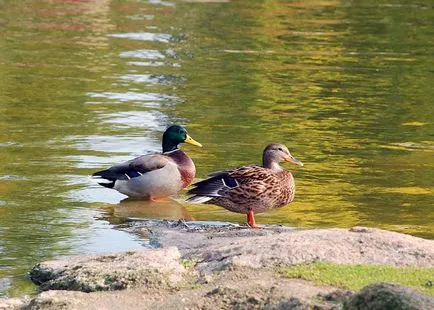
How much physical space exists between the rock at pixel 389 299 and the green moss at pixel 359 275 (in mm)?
980

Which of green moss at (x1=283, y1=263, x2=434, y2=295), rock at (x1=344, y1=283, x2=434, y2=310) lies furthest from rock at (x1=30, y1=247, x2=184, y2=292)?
rock at (x1=344, y1=283, x2=434, y2=310)

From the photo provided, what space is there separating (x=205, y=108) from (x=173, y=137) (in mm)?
5042

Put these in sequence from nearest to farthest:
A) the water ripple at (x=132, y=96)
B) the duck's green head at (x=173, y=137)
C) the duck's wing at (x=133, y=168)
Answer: the duck's wing at (x=133, y=168) → the duck's green head at (x=173, y=137) → the water ripple at (x=132, y=96)

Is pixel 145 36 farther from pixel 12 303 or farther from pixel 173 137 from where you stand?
pixel 12 303

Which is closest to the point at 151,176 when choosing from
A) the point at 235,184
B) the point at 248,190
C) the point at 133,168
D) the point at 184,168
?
the point at 133,168

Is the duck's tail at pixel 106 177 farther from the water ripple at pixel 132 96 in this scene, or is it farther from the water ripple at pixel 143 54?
the water ripple at pixel 143 54

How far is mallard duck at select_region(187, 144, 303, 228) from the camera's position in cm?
1169

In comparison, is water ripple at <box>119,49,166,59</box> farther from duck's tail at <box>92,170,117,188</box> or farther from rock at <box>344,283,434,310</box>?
rock at <box>344,283,434,310</box>

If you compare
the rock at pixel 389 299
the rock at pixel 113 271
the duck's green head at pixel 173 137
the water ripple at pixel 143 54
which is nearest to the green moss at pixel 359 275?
the rock at pixel 113 271

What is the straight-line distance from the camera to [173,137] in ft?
46.1

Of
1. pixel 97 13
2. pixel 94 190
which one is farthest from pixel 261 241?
pixel 97 13

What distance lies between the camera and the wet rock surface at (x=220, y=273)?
802cm

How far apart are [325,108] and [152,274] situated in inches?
433

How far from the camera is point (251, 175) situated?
11836 millimetres
